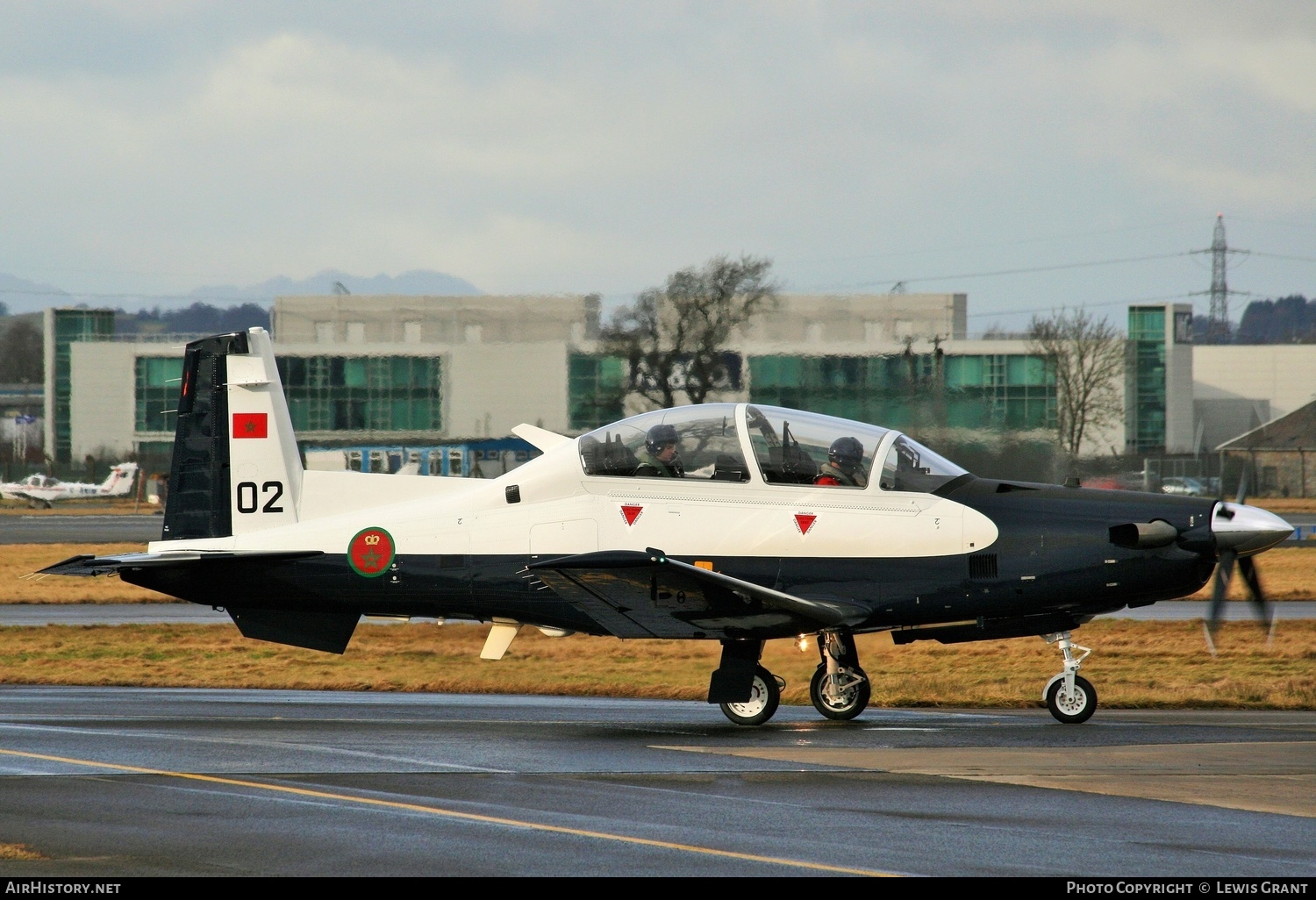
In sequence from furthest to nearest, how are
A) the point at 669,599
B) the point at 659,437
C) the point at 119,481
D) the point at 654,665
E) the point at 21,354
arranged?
the point at 21,354 < the point at 119,481 < the point at 654,665 < the point at 659,437 < the point at 669,599

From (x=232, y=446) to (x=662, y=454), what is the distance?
4.32 meters

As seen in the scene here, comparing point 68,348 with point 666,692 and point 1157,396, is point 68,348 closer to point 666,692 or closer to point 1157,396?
point 1157,396

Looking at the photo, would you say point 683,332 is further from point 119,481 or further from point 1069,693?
point 119,481

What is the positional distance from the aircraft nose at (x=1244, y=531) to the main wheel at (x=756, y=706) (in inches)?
145

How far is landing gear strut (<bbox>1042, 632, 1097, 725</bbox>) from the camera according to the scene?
11.0 meters

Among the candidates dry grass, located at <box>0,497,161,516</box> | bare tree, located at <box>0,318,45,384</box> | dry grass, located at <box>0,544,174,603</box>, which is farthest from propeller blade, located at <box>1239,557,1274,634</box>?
bare tree, located at <box>0,318,45,384</box>

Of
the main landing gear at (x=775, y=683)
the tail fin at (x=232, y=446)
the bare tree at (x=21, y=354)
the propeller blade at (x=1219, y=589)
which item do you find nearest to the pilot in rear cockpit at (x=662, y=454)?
the main landing gear at (x=775, y=683)

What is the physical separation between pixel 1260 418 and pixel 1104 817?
8455cm

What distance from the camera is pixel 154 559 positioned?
1198cm

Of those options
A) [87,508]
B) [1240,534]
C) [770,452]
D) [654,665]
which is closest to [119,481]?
[87,508]

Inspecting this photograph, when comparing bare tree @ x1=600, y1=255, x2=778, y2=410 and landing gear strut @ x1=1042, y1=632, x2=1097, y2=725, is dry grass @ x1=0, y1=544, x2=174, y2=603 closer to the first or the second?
bare tree @ x1=600, y1=255, x2=778, y2=410

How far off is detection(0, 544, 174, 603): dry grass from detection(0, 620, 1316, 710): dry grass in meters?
4.85

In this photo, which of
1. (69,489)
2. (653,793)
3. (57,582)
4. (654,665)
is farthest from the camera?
(69,489)

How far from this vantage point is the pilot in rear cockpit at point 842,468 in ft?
36.2
